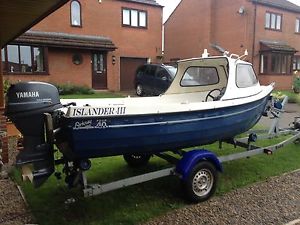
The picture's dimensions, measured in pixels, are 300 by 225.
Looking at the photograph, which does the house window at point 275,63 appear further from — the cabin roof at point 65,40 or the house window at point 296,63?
the cabin roof at point 65,40

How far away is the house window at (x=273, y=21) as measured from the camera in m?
27.5

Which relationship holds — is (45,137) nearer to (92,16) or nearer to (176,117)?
(176,117)

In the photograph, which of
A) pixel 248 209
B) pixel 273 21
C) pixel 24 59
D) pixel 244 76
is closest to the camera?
pixel 248 209

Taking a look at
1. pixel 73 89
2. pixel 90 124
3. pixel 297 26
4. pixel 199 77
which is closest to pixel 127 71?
pixel 73 89

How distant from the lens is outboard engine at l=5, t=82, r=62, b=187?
3.99m

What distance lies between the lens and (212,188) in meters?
5.25

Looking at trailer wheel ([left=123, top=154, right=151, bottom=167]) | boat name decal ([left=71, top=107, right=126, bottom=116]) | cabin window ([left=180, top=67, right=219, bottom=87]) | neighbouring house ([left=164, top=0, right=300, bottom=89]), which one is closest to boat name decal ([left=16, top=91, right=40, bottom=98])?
boat name decal ([left=71, top=107, right=126, bottom=116])

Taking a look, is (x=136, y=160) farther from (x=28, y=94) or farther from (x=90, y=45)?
(x=90, y=45)

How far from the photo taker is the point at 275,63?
27609 millimetres

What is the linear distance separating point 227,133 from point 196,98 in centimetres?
146

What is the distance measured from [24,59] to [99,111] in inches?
672

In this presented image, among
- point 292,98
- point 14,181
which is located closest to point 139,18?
point 292,98

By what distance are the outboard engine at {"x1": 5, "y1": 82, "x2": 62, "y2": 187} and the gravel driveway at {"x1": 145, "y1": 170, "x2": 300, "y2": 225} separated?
5.40 ft

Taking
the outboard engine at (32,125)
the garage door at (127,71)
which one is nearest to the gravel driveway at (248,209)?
the outboard engine at (32,125)
